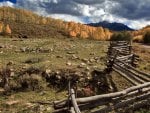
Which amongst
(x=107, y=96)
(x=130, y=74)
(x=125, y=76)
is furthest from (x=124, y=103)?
(x=130, y=74)

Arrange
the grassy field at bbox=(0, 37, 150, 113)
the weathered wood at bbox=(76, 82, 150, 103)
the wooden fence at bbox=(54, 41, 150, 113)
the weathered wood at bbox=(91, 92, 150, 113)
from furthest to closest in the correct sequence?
the grassy field at bbox=(0, 37, 150, 113) → the weathered wood at bbox=(91, 92, 150, 113) → the weathered wood at bbox=(76, 82, 150, 103) → the wooden fence at bbox=(54, 41, 150, 113)

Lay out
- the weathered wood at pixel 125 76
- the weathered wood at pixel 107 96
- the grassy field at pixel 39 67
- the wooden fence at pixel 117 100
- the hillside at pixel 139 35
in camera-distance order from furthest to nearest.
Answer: the hillside at pixel 139 35, the weathered wood at pixel 125 76, the grassy field at pixel 39 67, the weathered wood at pixel 107 96, the wooden fence at pixel 117 100

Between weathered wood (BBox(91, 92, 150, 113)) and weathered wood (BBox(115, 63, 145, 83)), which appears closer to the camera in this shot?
weathered wood (BBox(91, 92, 150, 113))

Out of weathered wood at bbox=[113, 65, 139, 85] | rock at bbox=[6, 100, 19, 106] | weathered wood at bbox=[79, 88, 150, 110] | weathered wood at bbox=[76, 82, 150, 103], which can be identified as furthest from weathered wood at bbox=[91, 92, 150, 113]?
rock at bbox=[6, 100, 19, 106]

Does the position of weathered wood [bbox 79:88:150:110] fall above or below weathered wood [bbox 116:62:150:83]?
below

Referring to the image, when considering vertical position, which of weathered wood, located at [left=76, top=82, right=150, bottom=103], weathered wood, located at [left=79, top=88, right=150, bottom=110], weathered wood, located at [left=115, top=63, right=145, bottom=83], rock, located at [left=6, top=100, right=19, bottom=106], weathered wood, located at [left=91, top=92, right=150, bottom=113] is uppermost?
weathered wood, located at [left=115, top=63, right=145, bottom=83]

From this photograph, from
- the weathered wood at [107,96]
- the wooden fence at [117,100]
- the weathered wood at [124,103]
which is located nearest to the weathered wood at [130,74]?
the wooden fence at [117,100]

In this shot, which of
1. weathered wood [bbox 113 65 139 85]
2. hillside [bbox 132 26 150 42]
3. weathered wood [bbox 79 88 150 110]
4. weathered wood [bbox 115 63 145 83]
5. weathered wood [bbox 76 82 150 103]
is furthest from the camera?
hillside [bbox 132 26 150 42]

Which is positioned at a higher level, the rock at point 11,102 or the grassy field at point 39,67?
the grassy field at point 39,67

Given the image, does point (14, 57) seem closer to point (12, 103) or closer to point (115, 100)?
point (12, 103)

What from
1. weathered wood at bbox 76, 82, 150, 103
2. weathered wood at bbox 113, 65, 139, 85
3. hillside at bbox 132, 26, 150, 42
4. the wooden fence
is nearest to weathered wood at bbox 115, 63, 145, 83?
the wooden fence

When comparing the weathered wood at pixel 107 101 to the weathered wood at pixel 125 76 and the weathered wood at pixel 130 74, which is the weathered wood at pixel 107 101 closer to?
the weathered wood at pixel 130 74

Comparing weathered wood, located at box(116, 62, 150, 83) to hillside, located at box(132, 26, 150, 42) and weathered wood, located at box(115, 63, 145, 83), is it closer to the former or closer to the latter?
weathered wood, located at box(115, 63, 145, 83)

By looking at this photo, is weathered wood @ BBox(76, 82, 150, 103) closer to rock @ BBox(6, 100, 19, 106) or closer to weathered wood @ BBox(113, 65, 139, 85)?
weathered wood @ BBox(113, 65, 139, 85)
